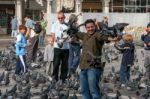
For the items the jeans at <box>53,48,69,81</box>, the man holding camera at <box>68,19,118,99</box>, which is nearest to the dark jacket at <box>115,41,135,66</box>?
the jeans at <box>53,48,69,81</box>

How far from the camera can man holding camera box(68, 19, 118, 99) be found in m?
10.0

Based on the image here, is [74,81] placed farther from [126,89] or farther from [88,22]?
[88,22]

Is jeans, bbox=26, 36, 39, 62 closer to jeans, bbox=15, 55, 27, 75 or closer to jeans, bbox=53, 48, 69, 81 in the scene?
jeans, bbox=15, 55, 27, 75

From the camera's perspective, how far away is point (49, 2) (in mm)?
54188

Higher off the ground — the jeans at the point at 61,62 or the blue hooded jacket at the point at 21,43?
the blue hooded jacket at the point at 21,43

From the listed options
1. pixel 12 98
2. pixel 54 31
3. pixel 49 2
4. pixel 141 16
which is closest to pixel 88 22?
pixel 12 98

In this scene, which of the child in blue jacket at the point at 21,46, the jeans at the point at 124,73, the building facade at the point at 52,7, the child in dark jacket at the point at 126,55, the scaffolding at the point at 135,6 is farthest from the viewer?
the scaffolding at the point at 135,6

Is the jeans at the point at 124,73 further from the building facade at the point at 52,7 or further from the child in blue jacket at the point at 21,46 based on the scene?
the building facade at the point at 52,7

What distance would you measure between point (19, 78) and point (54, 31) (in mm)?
1812

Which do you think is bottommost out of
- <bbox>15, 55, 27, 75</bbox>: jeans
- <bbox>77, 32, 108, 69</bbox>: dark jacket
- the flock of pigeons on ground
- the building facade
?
the flock of pigeons on ground

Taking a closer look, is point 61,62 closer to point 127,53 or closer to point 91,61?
point 127,53

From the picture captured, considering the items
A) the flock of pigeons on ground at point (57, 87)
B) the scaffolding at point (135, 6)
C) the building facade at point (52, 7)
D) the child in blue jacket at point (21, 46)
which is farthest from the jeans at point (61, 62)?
the scaffolding at point (135, 6)

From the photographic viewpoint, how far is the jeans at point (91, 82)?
32.9ft

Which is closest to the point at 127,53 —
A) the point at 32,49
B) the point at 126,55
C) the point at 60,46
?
the point at 126,55
